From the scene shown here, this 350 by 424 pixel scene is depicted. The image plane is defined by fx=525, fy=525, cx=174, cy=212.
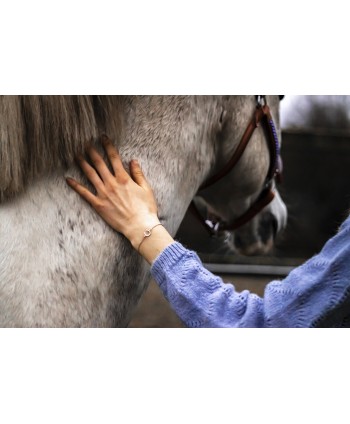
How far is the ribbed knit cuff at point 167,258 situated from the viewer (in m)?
0.77

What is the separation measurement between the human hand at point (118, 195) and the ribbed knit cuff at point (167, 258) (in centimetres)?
6

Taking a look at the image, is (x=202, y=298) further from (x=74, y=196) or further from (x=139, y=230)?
(x=74, y=196)

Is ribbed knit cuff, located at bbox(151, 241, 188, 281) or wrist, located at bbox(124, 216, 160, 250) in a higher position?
wrist, located at bbox(124, 216, 160, 250)

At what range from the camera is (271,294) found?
711mm

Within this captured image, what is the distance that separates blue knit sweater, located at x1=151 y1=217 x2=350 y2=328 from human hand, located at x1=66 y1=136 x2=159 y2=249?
0.27ft

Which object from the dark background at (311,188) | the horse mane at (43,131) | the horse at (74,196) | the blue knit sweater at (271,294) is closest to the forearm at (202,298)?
the blue knit sweater at (271,294)

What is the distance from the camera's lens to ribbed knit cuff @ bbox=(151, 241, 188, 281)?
0.77 metres

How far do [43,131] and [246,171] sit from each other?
0.51 metres

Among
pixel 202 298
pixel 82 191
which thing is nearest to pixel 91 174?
pixel 82 191

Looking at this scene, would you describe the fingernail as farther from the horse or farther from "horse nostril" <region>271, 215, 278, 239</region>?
"horse nostril" <region>271, 215, 278, 239</region>

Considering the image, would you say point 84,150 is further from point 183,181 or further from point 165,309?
point 165,309

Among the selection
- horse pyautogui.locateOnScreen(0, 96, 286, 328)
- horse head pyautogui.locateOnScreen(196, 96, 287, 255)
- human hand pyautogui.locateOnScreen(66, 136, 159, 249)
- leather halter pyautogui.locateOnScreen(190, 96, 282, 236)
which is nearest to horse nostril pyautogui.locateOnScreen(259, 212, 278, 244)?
horse head pyautogui.locateOnScreen(196, 96, 287, 255)

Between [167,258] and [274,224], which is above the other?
[167,258]

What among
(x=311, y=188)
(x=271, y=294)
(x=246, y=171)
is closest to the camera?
(x=271, y=294)
